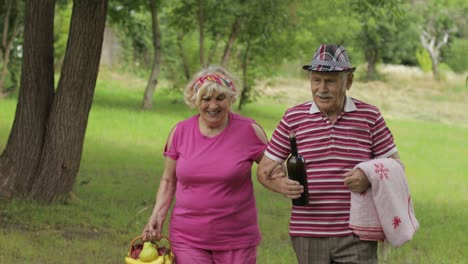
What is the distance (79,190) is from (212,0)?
48.1 feet

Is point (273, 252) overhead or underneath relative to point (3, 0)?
underneath

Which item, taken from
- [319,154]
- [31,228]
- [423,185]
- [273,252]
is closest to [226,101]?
[319,154]

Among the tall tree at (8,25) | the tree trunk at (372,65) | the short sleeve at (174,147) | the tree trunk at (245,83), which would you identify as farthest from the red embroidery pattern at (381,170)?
the tree trunk at (372,65)

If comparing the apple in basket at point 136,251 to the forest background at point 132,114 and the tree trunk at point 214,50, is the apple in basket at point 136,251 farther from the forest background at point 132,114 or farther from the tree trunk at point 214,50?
the tree trunk at point 214,50

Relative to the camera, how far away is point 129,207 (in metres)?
12.1

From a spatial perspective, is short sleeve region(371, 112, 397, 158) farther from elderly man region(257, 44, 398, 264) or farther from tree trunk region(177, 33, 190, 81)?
tree trunk region(177, 33, 190, 81)

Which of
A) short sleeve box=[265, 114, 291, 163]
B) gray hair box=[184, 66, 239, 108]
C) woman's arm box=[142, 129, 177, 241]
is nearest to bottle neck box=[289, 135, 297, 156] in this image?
short sleeve box=[265, 114, 291, 163]

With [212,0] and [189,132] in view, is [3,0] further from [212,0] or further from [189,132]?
[189,132]

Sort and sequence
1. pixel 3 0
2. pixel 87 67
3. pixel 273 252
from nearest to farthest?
pixel 273 252
pixel 87 67
pixel 3 0

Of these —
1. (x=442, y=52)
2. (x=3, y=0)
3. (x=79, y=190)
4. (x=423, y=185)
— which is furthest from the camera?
(x=442, y=52)

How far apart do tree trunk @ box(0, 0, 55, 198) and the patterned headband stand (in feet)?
21.1

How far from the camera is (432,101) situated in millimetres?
47094

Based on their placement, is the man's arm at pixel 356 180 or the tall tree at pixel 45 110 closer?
the man's arm at pixel 356 180

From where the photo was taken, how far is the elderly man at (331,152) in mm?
4676
